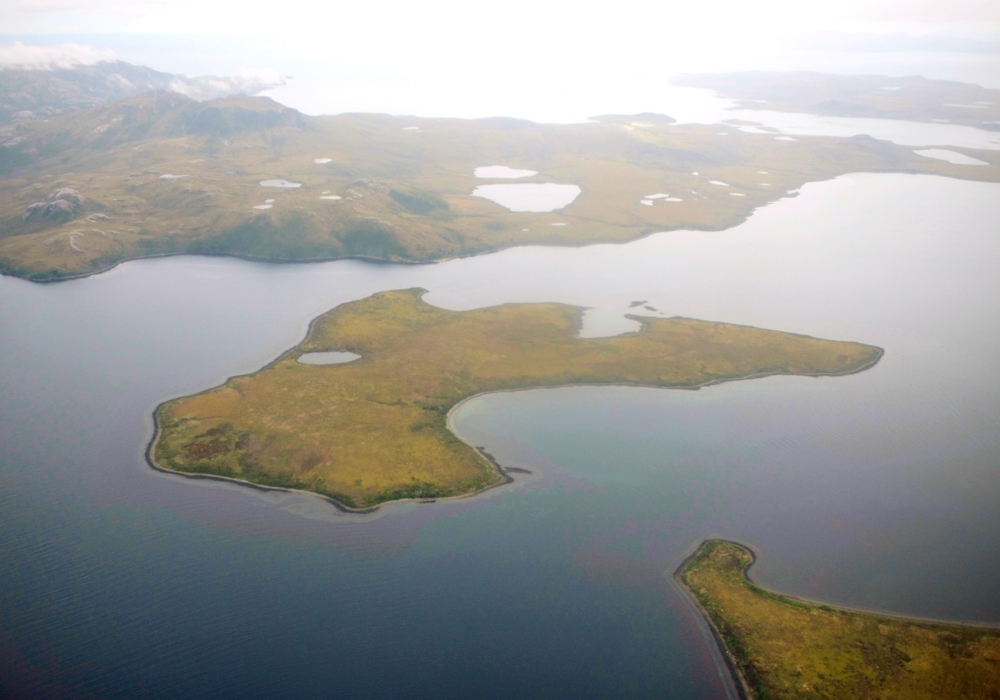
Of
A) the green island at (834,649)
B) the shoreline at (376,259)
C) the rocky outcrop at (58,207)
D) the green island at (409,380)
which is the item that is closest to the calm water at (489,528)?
the green island at (834,649)

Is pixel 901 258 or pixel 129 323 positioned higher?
pixel 901 258

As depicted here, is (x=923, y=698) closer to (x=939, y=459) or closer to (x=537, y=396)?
(x=939, y=459)

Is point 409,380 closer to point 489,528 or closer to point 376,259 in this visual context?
point 489,528

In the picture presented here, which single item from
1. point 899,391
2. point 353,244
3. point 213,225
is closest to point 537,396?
point 899,391

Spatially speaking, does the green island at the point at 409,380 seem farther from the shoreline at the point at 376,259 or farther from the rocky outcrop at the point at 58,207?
the rocky outcrop at the point at 58,207

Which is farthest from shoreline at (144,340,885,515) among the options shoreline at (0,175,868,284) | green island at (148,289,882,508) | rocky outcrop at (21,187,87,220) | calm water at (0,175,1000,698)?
rocky outcrop at (21,187,87,220)
